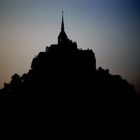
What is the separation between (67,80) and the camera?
8594 cm

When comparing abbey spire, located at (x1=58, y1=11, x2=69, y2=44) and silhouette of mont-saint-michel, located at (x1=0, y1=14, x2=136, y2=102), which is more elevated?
abbey spire, located at (x1=58, y1=11, x2=69, y2=44)

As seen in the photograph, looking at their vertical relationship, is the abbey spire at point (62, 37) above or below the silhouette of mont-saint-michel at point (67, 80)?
above

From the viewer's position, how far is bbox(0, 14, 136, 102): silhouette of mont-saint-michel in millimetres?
81125

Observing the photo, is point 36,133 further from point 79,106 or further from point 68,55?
point 68,55

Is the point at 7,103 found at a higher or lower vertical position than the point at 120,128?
higher

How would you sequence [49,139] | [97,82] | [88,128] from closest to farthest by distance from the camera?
1. [49,139]
2. [88,128]
3. [97,82]

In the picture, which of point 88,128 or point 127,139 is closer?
point 127,139

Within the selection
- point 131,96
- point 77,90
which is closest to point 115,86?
point 131,96

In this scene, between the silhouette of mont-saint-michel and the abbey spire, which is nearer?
the silhouette of mont-saint-michel

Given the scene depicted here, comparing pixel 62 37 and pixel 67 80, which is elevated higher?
pixel 62 37

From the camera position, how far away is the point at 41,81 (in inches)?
3334

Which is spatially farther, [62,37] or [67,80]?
[62,37]

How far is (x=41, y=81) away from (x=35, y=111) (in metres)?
14.4

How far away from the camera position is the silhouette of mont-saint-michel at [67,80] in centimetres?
8112
